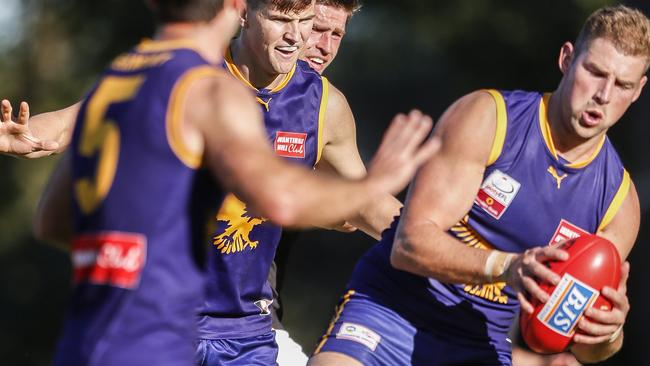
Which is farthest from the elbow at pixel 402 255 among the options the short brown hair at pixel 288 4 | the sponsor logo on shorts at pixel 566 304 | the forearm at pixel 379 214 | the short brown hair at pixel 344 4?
the short brown hair at pixel 344 4

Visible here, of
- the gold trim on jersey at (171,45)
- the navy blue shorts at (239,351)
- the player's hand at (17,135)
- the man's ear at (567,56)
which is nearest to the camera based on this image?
the gold trim on jersey at (171,45)

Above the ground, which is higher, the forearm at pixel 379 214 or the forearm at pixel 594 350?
the forearm at pixel 379 214

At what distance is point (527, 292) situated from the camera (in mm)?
4688

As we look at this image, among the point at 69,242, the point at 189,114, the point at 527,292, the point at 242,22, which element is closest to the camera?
the point at 189,114

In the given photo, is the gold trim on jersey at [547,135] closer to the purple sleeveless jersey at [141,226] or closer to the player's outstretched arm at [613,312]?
the player's outstretched arm at [613,312]

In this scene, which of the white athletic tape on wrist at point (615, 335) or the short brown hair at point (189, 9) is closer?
the short brown hair at point (189, 9)

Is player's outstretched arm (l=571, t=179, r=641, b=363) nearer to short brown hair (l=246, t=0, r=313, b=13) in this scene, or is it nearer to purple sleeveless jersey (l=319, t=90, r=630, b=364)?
purple sleeveless jersey (l=319, t=90, r=630, b=364)

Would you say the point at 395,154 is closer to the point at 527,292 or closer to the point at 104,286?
the point at 104,286

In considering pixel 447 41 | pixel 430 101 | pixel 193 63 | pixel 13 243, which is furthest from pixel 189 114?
pixel 13 243

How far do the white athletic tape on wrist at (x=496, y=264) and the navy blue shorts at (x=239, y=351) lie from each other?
133 centimetres

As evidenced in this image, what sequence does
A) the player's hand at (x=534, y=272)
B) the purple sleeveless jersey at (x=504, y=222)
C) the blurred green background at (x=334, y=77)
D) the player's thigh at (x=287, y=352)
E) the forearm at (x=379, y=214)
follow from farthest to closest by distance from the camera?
the blurred green background at (x=334, y=77) → the player's thigh at (x=287, y=352) → the forearm at (x=379, y=214) → the purple sleeveless jersey at (x=504, y=222) → the player's hand at (x=534, y=272)

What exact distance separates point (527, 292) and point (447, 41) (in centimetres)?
1284

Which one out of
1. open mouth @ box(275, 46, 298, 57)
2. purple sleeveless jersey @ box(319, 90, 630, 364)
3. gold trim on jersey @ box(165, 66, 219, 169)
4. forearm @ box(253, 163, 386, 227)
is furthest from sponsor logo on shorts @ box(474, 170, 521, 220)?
gold trim on jersey @ box(165, 66, 219, 169)

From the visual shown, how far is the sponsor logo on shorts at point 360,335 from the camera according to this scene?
5.23 metres
